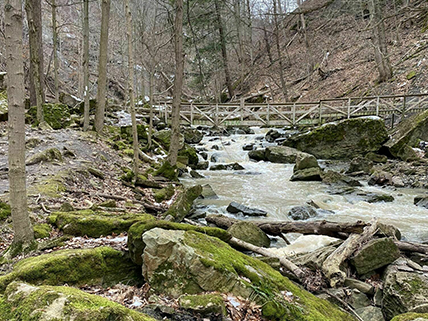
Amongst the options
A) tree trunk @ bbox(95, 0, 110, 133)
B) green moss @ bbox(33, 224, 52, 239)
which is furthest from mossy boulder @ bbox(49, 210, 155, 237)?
tree trunk @ bbox(95, 0, 110, 133)

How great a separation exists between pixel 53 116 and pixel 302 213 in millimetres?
10201

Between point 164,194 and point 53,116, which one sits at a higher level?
point 53,116

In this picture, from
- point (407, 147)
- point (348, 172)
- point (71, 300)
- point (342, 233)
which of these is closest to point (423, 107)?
point (407, 147)

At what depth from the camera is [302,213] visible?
7352 mm

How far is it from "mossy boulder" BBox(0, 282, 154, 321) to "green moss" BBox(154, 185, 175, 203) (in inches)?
215

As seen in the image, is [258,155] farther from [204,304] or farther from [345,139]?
[204,304]

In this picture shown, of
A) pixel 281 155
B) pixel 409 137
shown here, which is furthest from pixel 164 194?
pixel 409 137

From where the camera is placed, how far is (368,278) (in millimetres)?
3873

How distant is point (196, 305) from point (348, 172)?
35.8ft

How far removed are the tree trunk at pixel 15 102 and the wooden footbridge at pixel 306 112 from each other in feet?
45.0

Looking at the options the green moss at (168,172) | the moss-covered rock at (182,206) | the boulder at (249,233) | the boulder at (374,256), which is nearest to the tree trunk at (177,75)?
the green moss at (168,172)

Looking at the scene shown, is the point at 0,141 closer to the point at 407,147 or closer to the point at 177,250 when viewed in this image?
the point at 177,250

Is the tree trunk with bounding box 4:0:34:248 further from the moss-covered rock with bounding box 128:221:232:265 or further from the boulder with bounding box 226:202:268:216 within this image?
the boulder with bounding box 226:202:268:216

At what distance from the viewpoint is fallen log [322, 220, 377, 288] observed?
359cm
